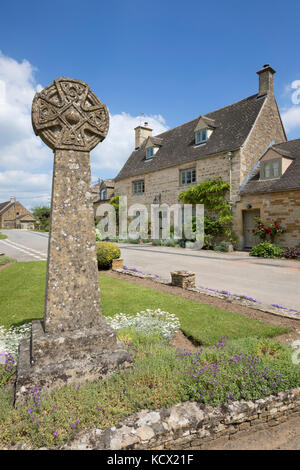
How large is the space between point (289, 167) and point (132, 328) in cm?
1569

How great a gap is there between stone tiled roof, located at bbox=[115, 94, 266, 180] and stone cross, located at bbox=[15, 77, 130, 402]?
1578cm

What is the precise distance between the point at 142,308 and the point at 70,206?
11.2 feet

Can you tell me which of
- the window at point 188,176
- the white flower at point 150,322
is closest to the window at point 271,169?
the window at point 188,176

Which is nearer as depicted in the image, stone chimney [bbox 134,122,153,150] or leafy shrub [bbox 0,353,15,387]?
leafy shrub [bbox 0,353,15,387]

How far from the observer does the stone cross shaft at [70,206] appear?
3.20m

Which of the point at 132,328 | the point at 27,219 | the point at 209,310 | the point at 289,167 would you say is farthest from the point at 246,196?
the point at 27,219

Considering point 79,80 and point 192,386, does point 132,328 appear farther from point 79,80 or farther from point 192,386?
point 79,80

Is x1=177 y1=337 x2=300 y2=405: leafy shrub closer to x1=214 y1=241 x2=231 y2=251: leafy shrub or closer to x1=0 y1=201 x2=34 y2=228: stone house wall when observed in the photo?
x1=214 y1=241 x2=231 y2=251: leafy shrub

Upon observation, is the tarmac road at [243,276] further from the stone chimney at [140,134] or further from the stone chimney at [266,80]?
the stone chimney at [140,134]

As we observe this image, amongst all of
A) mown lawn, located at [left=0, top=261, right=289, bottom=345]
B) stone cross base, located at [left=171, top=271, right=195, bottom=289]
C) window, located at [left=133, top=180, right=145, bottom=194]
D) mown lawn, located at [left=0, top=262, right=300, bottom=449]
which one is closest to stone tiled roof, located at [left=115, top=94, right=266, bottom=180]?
window, located at [left=133, top=180, right=145, bottom=194]

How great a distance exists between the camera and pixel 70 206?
3.31 metres

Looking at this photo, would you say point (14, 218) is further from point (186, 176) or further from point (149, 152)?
point (186, 176)

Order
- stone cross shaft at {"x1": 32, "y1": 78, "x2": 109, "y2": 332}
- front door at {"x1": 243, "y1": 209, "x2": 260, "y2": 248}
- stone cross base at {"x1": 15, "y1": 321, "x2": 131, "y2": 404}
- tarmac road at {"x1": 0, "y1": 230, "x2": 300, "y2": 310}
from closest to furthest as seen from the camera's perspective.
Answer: stone cross base at {"x1": 15, "y1": 321, "x2": 131, "y2": 404}, stone cross shaft at {"x1": 32, "y1": 78, "x2": 109, "y2": 332}, tarmac road at {"x1": 0, "y1": 230, "x2": 300, "y2": 310}, front door at {"x1": 243, "y1": 209, "x2": 260, "y2": 248}

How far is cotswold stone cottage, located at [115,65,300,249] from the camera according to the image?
16234 millimetres
